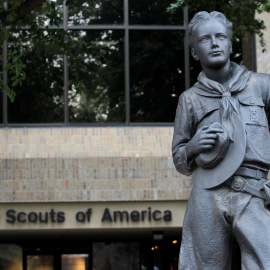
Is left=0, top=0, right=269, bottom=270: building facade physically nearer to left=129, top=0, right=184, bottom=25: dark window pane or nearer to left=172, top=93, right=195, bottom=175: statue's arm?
left=129, top=0, right=184, bottom=25: dark window pane

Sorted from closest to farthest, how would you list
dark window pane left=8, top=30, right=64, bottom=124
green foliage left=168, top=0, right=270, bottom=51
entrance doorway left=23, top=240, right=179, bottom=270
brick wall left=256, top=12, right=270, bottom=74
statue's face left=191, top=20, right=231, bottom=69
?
statue's face left=191, top=20, right=231, bottom=69 → green foliage left=168, top=0, right=270, bottom=51 → brick wall left=256, top=12, right=270, bottom=74 → dark window pane left=8, top=30, right=64, bottom=124 → entrance doorway left=23, top=240, right=179, bottom=270

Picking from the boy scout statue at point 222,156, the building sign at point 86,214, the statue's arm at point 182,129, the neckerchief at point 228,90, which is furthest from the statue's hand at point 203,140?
the building sign at point 86,214

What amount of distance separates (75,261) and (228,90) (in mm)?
18968

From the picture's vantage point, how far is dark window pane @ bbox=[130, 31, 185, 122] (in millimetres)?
19000

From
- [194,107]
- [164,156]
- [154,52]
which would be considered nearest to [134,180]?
[164,156]

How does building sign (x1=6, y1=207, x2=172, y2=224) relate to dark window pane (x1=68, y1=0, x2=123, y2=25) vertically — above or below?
below

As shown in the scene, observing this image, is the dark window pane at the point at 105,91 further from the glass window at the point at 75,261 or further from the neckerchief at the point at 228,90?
the neckerchief at the point at 228,90

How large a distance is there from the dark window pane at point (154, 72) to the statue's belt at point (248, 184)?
13.7m

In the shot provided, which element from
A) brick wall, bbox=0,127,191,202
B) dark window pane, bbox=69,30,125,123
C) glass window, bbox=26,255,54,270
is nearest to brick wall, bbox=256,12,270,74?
brick wall, bbox=0,127,191,202

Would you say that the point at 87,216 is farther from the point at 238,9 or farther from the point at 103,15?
the point at 238,9

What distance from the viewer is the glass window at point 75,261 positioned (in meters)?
23.6

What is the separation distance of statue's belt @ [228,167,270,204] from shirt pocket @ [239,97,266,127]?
1.12 ft

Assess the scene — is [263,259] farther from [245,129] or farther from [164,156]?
[164,156]

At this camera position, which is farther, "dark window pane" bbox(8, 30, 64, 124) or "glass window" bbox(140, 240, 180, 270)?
"glass window" bbox(140, 240, 180, 270)
